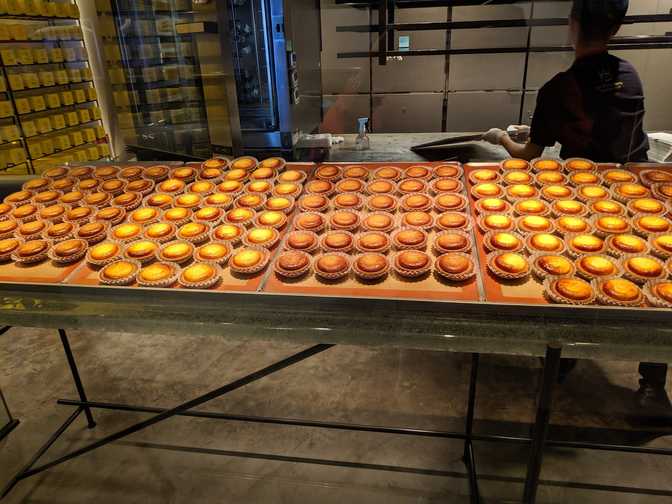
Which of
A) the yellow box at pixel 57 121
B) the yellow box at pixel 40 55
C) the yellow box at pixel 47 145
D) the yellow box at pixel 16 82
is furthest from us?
the yellow box at pixel 57 121

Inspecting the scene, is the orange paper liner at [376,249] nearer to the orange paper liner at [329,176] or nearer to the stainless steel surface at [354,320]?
the stainless steel surface at [354,320]

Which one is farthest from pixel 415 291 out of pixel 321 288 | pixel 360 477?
pixel 360 477

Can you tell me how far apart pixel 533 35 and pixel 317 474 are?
2.59 m

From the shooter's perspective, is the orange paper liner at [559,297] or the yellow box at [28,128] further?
the yellow box at [28,128]

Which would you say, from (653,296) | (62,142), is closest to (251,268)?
(653,296)

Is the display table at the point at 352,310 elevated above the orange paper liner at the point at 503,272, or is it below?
below

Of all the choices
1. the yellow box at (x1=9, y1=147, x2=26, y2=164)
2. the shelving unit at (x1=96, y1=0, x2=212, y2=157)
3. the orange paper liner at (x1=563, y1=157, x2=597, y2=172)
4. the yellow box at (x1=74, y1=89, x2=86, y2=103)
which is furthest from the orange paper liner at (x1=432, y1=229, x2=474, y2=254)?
the yellow box at (x1=74, y1=89, x2=86, y2=103)

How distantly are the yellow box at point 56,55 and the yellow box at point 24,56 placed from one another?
354 mm

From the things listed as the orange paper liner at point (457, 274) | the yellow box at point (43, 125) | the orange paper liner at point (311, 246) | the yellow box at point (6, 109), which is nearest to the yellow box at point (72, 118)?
the yellow box at point (43, 125)

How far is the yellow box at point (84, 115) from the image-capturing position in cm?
572

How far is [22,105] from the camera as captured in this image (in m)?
4.97

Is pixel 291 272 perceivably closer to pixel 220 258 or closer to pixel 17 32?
pixel 220 258

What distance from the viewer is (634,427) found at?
8.88 ft

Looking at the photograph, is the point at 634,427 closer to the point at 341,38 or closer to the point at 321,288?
the point at 321,288
